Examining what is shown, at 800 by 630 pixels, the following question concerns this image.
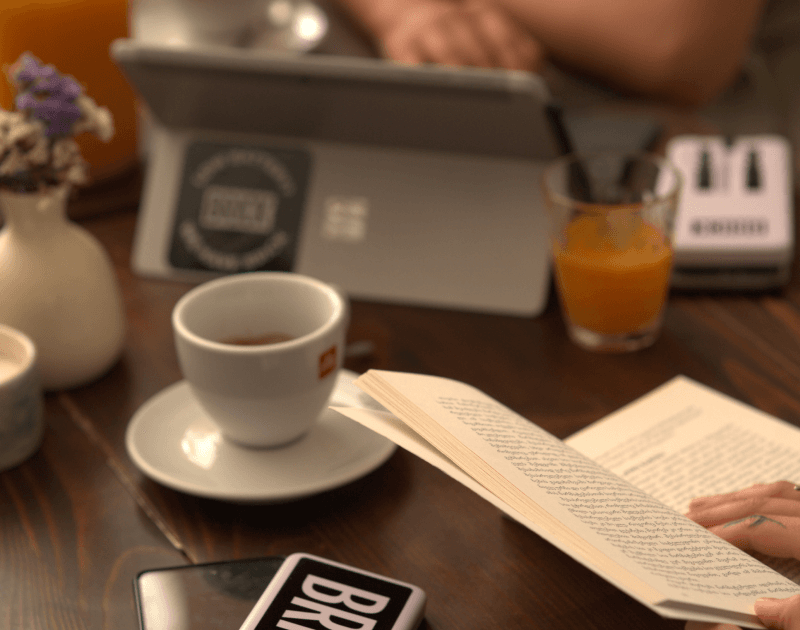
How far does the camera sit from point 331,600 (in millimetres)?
457

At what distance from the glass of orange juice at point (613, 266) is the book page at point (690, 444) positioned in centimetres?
9

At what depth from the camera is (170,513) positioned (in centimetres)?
57

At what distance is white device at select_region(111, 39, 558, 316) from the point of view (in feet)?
2.54

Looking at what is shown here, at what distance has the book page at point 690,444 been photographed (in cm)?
57

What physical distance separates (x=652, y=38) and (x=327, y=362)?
0.95 metres

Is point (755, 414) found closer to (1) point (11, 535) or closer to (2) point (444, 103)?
(2) point (444, 103)

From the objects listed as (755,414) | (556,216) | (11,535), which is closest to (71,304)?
(11,535)

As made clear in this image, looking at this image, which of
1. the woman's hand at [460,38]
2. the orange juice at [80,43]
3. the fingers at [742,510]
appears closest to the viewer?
the fingers at [742,510]

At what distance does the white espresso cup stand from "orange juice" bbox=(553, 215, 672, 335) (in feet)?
0.83

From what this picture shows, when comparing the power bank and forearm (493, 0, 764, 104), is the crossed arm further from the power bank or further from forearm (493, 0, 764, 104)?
the power bank

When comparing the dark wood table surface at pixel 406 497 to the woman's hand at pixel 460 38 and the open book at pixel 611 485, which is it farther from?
the woman's hand at pixel 460 38

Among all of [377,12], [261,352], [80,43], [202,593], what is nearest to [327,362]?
[261,352]

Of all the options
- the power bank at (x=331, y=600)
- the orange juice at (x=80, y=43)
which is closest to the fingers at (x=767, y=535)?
the power bank at (x=331, y=600)

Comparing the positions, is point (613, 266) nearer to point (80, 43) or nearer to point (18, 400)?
point (18, 400)
